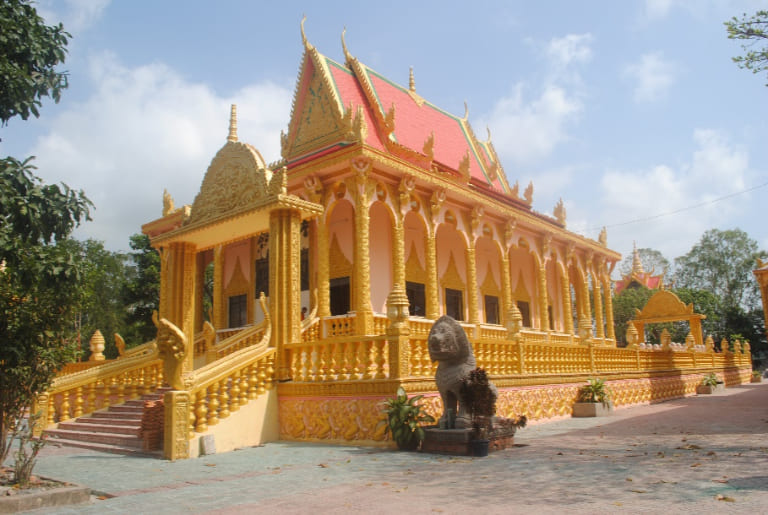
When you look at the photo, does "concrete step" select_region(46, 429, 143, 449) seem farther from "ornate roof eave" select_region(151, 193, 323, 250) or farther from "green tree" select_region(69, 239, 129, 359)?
"green tree" select_region(69, 239, 129, 359)

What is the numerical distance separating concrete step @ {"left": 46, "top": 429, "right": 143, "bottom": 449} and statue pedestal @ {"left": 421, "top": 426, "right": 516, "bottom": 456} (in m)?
3.80

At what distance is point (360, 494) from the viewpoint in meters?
4.68

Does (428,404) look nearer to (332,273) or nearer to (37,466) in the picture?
(37,466)

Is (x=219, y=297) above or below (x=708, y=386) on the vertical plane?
above

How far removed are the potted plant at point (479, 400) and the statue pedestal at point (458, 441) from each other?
0.10 metres

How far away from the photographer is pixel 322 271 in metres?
11.5

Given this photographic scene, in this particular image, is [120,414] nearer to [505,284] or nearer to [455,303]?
[455,303]

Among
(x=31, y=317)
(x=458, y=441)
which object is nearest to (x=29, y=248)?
(x=31, y=317)

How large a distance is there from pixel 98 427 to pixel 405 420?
494cm

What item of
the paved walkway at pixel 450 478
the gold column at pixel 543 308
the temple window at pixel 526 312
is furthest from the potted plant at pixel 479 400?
the temple window at pixel 526 312

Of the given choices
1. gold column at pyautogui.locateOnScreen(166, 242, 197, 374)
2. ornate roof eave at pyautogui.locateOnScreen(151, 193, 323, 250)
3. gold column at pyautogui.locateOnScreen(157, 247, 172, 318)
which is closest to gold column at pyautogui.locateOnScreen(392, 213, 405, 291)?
ornate roof eave at pyautogui.locateOnScreen(151, 193, 323, 250)

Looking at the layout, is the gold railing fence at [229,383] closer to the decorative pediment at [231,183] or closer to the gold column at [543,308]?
the decorative pediment at [231,183]

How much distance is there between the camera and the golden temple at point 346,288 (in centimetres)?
784

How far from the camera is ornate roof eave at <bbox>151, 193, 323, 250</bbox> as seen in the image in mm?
9227
